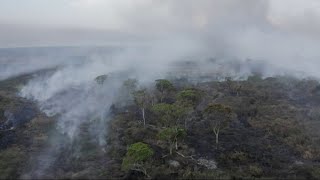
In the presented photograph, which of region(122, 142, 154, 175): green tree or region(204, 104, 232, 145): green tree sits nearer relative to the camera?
region(122, 142, 154, 175): green tree

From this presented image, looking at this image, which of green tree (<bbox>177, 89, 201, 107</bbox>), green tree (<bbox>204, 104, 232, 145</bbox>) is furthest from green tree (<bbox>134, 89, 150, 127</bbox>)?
green tree (<bbox>204, 104, 232, 145</bbox>)

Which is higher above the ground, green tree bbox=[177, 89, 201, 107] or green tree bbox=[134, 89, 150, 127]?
green tree bbox=[177, 89, 201, 107]

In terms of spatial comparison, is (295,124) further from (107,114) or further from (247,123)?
(107,114)

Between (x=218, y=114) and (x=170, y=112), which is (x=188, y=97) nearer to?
(x=170, y=112)

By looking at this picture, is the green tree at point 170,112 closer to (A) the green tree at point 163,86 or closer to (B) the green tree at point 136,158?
(B) the green tree at point 136,158

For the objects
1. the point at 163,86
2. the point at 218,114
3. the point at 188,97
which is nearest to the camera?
the point at 218,114

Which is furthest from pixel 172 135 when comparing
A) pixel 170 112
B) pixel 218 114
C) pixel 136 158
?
pixel 136 158

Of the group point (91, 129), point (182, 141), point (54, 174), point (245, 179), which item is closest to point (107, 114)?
point (91, 129)

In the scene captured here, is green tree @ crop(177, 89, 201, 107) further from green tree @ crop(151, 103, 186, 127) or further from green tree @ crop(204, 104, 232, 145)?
green tree @ crop(204, 104, 232, 145)
